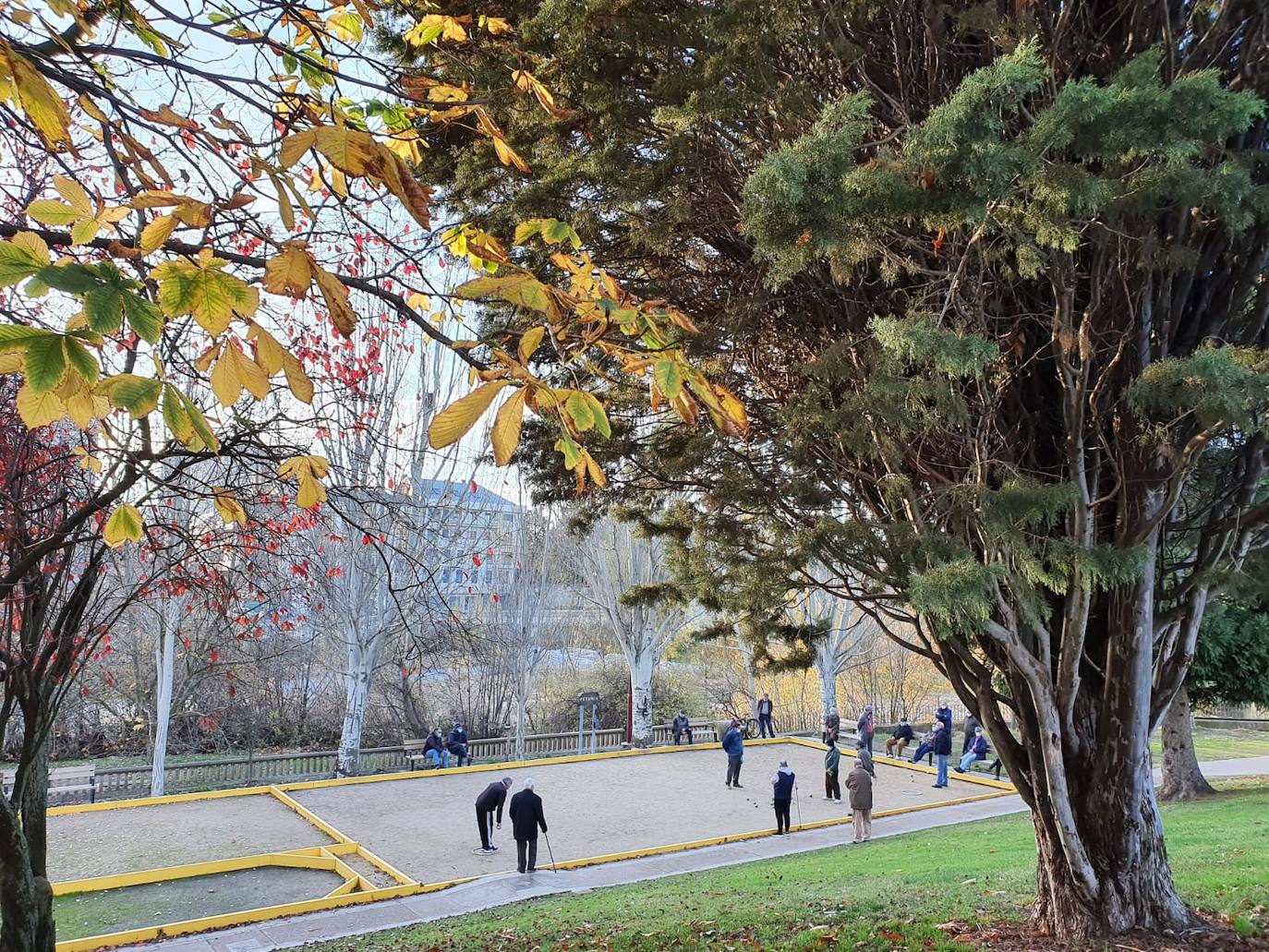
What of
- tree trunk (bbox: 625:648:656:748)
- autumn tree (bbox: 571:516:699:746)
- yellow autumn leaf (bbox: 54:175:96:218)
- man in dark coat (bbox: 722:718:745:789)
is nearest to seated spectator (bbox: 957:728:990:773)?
man in dark coat (bbox: 722:718:745:789)

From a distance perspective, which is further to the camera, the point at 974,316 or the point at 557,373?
the point at 557,373

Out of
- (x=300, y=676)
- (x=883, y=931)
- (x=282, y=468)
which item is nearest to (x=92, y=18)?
(x=282, y=468)

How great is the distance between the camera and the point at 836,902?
7727 mm

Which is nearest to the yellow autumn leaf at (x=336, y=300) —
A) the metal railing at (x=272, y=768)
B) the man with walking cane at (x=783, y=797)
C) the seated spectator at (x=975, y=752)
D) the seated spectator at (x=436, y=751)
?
the man with walking cane at (x=783, y=797)

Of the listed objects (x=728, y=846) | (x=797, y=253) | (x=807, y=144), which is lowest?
(x=728, y=846)

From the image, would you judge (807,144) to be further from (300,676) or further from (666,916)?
(300,676)

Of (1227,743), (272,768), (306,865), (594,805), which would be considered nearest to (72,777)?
(272,768)

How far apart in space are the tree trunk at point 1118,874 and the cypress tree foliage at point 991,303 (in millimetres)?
16

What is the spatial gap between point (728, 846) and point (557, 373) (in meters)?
8.28

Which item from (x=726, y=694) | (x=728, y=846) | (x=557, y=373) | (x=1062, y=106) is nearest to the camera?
(x=1062, y=106)

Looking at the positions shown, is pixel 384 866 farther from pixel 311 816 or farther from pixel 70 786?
pixel 70 786

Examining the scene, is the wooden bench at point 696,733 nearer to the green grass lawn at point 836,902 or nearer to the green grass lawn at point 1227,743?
the green grass lawn at point 1227,743

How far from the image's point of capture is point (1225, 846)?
9.52 m

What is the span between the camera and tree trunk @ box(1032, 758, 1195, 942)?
538 cm
